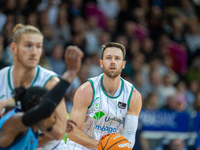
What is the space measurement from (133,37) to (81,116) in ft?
23.1

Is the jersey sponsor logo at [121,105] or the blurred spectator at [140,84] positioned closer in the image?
the jersey sponsor logo at [121,105]

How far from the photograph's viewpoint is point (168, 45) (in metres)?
12.7

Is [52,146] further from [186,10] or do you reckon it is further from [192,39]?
[186,10]

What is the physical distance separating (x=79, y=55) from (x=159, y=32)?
9.95 metres

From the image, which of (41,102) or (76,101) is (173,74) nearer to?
(76,101)

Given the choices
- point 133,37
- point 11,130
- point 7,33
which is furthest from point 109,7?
point 11,130

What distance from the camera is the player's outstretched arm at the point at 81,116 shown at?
4.95 metres

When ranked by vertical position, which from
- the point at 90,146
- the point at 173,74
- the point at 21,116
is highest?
the point at 21,116

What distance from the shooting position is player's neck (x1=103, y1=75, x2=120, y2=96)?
524 centimetres

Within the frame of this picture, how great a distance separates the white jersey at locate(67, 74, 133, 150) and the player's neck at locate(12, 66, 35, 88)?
3.17ft

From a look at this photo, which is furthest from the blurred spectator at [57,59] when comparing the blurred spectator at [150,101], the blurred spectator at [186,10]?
the blurred spectator at [186,10]

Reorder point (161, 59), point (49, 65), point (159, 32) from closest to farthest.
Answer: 1. point (49, 65)
2. point (161, 59)
3. point (159, 32)

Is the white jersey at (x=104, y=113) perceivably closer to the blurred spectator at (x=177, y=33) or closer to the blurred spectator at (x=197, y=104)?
the blurred spectator at (x=197, y=104)

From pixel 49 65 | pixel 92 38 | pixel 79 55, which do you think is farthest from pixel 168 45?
pixel 79 55
